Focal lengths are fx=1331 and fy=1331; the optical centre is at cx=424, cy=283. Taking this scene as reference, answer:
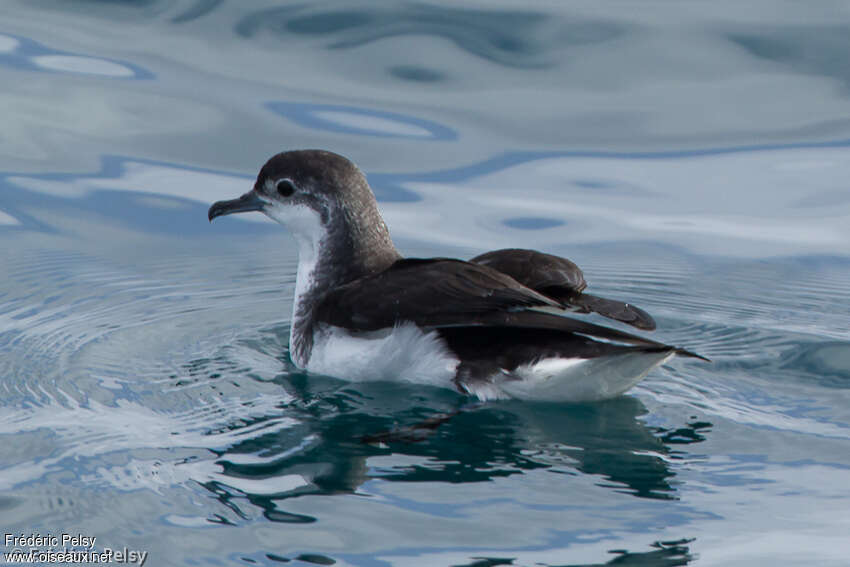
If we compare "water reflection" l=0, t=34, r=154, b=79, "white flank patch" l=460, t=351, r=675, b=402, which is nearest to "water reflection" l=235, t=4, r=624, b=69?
"water reflection" l=0, t=34, r=154, b=79

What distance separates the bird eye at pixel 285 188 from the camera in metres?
7.02

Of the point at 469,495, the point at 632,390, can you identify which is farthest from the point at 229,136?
the point at 469,495

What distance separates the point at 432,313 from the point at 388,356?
45cm

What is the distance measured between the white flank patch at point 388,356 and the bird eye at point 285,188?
0.89 meters

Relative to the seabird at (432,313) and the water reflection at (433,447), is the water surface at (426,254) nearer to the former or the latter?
the water reflection at (433,447)

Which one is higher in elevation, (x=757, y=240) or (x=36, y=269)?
(x=757, y=240)

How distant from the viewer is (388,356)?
6.30 metres

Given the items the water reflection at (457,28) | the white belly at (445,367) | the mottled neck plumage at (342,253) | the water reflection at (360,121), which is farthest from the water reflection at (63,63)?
the white belly at (445,367)

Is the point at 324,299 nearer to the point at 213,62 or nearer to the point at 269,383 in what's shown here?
the point at 269,383

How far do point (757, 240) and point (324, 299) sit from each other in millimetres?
3732

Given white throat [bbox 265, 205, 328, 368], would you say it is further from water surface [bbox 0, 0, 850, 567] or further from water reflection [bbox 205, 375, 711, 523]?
water reflection [bbox 205, 375, 711, 523]

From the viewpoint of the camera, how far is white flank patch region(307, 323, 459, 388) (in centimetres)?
622

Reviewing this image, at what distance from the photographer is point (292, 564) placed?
4562 millimetres

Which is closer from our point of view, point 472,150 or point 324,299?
point 324,299
